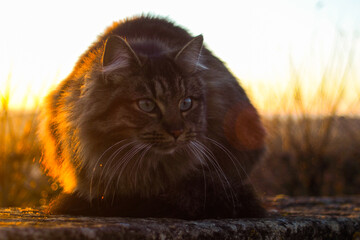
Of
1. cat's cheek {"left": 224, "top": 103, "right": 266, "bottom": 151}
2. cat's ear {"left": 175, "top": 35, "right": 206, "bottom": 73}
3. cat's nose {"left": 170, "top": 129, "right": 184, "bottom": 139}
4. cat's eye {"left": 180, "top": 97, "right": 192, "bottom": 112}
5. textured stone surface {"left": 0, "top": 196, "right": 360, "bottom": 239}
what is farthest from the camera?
cat's cheek {"left": 224, "top": 103, "right": 266, "bottom": 151}

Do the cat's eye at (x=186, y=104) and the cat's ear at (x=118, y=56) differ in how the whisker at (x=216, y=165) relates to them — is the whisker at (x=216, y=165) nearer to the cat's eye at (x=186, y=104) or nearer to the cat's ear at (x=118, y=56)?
the cat's eye at (x=186, y=104)

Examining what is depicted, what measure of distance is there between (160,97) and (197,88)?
14.4 inches

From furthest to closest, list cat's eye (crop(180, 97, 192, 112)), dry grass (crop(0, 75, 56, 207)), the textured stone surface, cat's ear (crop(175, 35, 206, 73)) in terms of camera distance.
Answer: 1. dry grass (crop(0, 75, 56, 207))
2. cat's ear (crop(175, 35, 206, 73))
3. cat's eye (crop(180, 97, 192, 112))
4. the textured stone surface

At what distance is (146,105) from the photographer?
2438 millimetres

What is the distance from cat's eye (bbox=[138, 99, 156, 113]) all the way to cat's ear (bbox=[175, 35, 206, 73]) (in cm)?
43

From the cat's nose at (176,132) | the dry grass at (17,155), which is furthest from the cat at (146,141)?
the dry grass at (17,155)

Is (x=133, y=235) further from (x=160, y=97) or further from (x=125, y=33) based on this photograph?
(x=125, y=33)

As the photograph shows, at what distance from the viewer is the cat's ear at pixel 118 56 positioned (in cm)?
243

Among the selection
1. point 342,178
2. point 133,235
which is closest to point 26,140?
point 133,235

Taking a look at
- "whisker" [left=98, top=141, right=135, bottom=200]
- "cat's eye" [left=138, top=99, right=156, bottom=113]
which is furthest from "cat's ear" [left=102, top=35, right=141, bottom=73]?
"whisker" [left=98, top=141, right=135, bottom=200]

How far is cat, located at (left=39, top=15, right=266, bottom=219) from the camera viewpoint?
7.64 ft

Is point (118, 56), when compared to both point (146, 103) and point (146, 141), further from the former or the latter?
point (146, 141)

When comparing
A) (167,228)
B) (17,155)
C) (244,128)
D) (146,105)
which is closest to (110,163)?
(146,105)

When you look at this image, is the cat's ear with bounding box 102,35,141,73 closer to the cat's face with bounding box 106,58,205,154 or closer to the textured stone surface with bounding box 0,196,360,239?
the cat's face with bounding box 106,58,205,154
